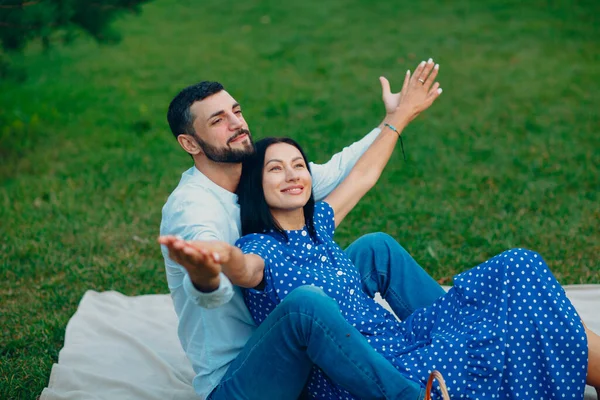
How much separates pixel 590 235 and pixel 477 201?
2.83ft

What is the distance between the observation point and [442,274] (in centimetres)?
480

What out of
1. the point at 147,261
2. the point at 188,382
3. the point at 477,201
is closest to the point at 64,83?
the point at 147,261

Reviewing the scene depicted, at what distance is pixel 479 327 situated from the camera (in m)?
3.04

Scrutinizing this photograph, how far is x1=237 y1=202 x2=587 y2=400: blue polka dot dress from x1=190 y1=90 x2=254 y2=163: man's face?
37cm

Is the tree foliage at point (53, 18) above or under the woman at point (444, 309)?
above

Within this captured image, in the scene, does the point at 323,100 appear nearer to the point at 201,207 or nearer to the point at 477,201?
the point at 477,201

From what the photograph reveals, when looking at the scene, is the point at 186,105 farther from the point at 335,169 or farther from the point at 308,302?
the point at 308,302

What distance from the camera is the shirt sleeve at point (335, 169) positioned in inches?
145

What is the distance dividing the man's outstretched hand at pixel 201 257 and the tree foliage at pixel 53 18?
393 centimetres

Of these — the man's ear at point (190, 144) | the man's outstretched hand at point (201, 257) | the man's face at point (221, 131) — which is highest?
the man's face at point (221, 131)

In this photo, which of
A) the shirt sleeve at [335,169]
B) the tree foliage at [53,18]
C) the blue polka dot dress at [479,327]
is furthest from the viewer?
the tree foliage at [53,18]

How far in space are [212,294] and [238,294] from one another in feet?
1.61

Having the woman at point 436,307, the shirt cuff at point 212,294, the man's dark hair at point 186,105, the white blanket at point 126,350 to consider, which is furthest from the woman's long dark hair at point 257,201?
the white blanket at point 126,350

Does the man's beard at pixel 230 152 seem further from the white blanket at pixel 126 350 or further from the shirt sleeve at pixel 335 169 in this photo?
the white blanket at pixel 126 350
